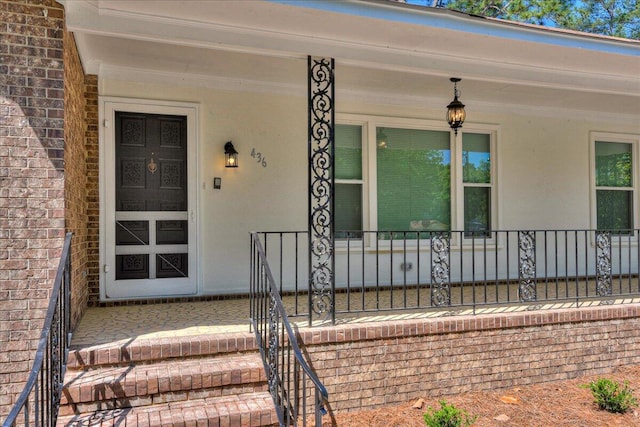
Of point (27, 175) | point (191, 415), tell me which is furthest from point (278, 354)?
point (27, 175)

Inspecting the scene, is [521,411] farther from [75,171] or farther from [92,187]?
[92,187]

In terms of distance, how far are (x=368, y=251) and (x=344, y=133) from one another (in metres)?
1.48

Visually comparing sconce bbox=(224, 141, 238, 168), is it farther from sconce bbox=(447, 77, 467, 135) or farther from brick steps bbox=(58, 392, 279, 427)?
brick steps bbox=(58, 392, 279, 427)

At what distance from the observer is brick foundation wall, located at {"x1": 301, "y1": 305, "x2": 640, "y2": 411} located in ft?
12.1

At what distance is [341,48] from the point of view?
3854mm

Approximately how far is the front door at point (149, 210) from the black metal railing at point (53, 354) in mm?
1612

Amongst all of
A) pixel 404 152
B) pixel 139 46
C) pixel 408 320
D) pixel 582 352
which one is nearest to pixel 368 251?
pixel 404 152

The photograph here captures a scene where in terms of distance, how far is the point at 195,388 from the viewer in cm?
313

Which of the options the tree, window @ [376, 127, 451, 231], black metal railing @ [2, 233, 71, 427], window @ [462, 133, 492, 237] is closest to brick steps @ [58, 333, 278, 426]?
black metal railing @ [2, 233, 71, 427]

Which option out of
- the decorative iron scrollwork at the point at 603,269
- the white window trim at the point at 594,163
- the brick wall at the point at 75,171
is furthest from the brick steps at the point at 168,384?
the white window trim at the point at 594,163

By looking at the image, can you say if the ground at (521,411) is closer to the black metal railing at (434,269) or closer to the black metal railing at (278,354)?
the black metal railing at (278,354)

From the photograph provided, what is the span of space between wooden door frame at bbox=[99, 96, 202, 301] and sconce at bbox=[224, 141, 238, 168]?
1.02ft

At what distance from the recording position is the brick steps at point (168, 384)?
2893 mm

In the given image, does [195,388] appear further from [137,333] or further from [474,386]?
[474,386]
